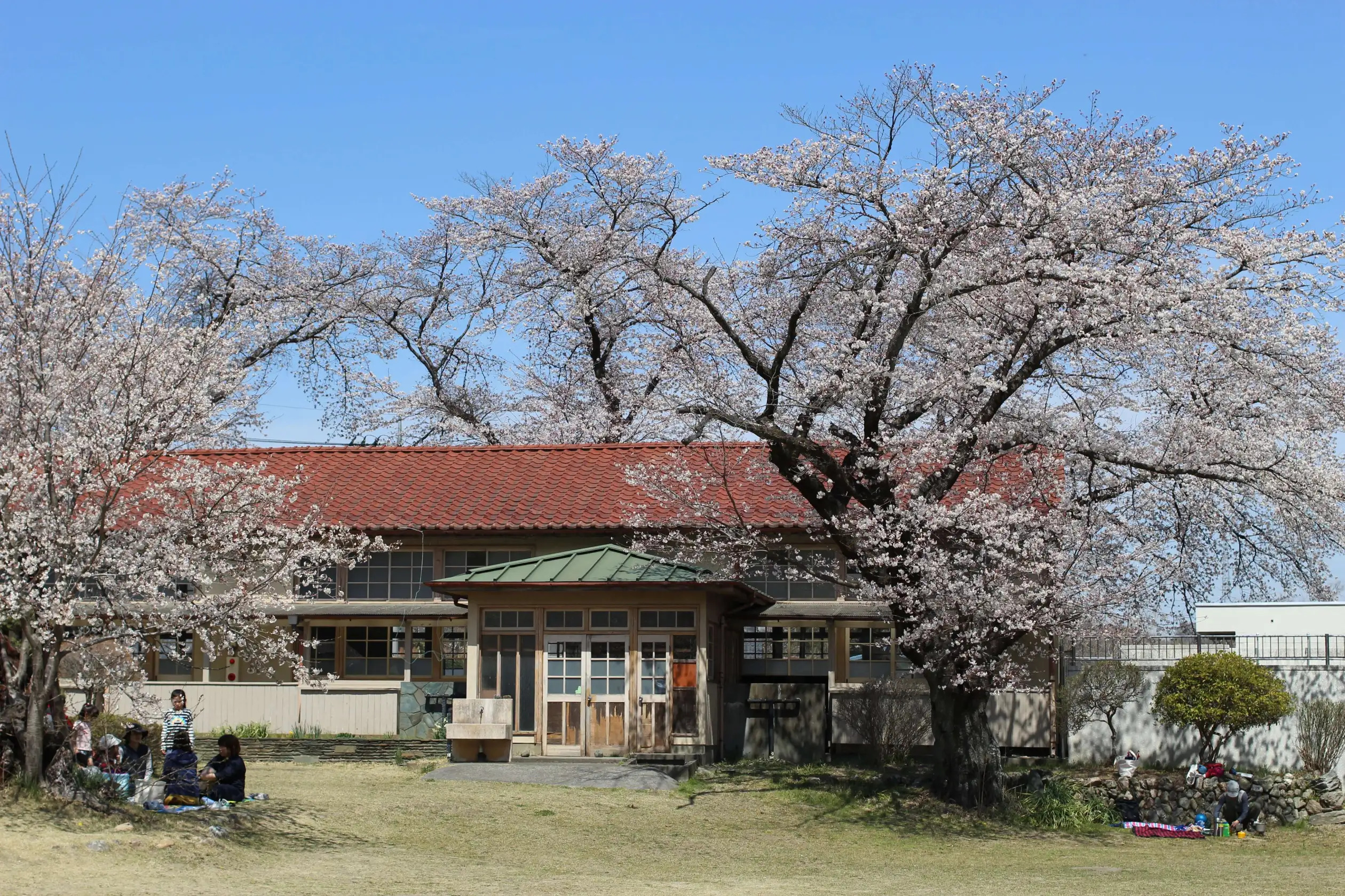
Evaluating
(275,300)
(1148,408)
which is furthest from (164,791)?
(275,300)

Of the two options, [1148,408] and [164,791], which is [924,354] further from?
[164,791]

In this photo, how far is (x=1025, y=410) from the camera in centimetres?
1964

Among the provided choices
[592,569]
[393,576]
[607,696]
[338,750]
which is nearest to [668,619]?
[592,569]

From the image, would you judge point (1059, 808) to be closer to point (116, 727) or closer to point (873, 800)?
point (873, 800)

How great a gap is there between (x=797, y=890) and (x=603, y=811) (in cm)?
419

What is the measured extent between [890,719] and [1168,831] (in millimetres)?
4718

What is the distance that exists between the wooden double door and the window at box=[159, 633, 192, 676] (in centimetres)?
723

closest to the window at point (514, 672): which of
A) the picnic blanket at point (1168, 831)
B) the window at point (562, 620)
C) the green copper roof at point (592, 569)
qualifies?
the window at point (562, 620)

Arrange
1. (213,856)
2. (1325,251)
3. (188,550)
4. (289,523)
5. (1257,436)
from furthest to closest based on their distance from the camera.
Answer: (289,523) → (1257,436) → (1325,251) → (188,550) → (213,856)

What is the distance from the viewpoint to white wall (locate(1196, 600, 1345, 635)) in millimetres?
24484

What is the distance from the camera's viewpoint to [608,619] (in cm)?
2130

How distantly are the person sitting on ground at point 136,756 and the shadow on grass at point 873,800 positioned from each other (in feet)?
20.5

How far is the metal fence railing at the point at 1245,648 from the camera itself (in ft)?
68.0

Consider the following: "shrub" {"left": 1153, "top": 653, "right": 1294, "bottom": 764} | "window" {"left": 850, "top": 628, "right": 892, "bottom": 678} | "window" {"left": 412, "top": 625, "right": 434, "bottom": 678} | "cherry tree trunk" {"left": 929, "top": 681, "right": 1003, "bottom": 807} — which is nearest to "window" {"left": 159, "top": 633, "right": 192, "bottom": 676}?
"window" {"left": 412, "top": 625, "right": 434, "bottom": 678}
